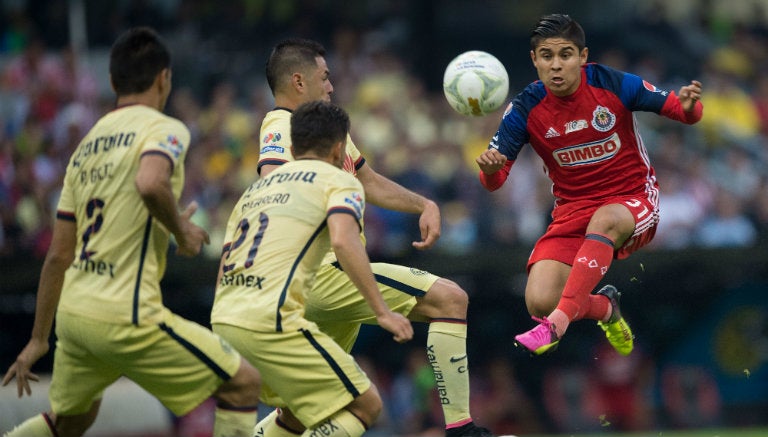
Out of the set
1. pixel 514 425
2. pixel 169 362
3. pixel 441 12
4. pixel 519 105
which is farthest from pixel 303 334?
pixel 441 12

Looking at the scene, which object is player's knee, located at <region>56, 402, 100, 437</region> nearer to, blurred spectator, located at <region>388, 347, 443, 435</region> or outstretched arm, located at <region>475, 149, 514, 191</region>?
outstretched arm, located at <region>475, 149, 514, 191</region>

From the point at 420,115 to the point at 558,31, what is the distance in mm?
8396

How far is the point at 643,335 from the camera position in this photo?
53.0ft

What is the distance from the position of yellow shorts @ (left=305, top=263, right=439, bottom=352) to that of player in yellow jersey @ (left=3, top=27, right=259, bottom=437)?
126 cm

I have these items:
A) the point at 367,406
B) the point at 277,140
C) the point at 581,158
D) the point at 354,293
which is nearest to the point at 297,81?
the point at 277,140

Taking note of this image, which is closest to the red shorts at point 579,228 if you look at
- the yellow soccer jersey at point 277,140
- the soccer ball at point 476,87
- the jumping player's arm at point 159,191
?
the soccer ball at point 476,87

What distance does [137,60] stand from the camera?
607 cm

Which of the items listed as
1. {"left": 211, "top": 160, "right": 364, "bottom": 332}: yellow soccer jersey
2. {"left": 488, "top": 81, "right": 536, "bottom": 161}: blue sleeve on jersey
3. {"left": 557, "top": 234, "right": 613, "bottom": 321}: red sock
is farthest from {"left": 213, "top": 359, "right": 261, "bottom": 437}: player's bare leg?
{"left": 488, "top": 81, "right": 536, "bottom": 161}: blue sleeve on jersey

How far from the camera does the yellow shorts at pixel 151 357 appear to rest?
5836 mm

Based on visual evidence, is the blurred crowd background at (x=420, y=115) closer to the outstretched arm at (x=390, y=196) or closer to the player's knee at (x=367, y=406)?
the outstretched arm at (x=390, y=196)

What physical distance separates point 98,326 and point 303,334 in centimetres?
107

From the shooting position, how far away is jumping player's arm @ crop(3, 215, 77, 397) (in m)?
6.16

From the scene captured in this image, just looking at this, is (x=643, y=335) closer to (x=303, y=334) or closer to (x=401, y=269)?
(x=401, y=269)

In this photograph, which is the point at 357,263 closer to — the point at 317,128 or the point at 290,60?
the point at 317,128
